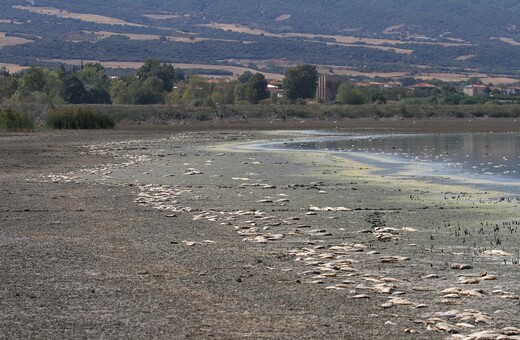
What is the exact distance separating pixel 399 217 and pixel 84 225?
4.88m

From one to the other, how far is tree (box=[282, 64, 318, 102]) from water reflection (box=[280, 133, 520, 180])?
72274mm

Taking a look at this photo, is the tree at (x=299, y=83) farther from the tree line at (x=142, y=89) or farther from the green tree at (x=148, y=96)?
the green tree at (x=148, y=96)

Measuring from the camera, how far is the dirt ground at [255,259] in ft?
32.3

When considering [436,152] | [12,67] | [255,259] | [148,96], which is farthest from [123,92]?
[255,259]

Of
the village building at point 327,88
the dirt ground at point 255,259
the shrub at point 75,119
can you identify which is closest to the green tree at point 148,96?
the village building at point 327,88

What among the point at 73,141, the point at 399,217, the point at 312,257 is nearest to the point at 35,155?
the point at 73,141

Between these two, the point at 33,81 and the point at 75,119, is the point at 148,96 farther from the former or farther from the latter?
the point at 75,119

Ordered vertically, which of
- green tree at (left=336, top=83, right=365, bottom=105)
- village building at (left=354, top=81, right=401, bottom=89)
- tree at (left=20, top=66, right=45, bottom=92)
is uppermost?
tree at (left=20, top=66, right=45, bottom=92)

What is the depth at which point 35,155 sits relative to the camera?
34.5 m

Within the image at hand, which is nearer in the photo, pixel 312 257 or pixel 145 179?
pixel 312 257

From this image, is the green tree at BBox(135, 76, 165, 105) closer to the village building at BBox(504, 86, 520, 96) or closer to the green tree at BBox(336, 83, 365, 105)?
the green tree at BBox(336, 83, 365, 105)

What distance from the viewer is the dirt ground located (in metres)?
9.84

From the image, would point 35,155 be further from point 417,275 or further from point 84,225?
point 417,275

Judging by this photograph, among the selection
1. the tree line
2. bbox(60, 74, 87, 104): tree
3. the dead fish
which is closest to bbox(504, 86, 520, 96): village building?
the tree line
